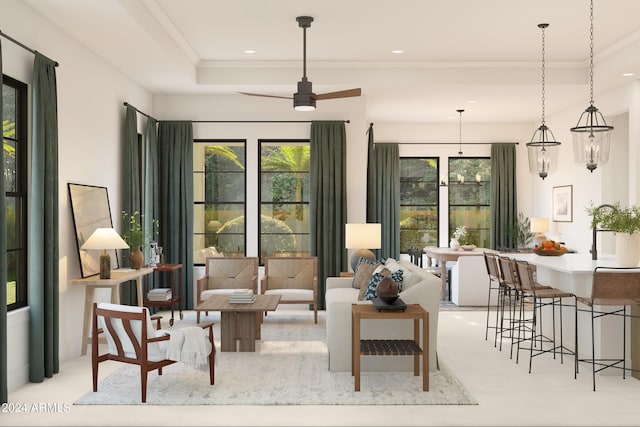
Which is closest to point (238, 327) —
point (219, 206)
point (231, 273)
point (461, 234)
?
point (231, 273)

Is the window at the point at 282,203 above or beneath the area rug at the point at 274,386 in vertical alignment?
above

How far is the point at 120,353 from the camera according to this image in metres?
4.91

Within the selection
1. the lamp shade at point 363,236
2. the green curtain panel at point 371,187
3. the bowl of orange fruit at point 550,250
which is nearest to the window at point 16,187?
the lamp shade at point 363,236

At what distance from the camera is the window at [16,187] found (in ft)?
17.2

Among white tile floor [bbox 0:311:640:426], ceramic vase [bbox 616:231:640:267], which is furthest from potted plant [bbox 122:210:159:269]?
ceramic vase [bbox 616:231:640:267]

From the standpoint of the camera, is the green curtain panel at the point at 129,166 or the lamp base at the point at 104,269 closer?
the lamp base at the point at 104,269

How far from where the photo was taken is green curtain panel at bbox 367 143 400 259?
1235 centimetres

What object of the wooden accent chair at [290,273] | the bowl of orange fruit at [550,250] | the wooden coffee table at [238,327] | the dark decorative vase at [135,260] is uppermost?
the bowl of orange fruit at [550,250]

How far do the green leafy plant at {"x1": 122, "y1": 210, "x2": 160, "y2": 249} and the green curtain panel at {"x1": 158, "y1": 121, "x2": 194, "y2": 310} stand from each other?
0.33 metres

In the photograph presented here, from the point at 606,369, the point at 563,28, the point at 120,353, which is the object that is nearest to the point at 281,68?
the point at 563,28

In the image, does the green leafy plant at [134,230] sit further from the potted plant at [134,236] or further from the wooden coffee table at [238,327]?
the wooden coffee table at [238,327]

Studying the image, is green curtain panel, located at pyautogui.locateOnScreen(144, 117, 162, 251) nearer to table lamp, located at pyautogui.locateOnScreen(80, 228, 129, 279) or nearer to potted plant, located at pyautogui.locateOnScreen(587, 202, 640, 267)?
table lamp, located at pyautogui.locateOnScreen(80, 228, 129, 279)

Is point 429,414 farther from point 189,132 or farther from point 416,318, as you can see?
point 189,132

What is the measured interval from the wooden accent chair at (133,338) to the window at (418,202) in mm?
8377
